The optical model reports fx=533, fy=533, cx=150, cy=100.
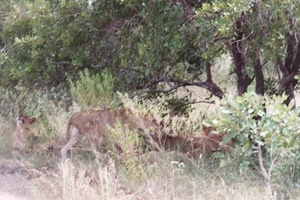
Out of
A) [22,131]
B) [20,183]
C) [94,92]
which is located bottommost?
[20,183]

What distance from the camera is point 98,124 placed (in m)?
8.59

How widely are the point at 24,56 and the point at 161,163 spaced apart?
3.17 meters

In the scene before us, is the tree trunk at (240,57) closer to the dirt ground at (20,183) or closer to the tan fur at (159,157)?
the tan fur at (159,157)

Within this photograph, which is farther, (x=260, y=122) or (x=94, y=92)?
(x=94, y=92)

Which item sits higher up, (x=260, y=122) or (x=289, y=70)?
(x=289, y=70)

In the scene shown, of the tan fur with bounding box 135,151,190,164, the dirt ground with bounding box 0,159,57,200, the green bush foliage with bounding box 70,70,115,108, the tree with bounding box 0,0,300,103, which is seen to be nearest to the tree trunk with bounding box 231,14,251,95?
the tree with bounding box 0,0,300,103

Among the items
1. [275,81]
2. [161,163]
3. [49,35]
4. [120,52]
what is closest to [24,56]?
[49,35]

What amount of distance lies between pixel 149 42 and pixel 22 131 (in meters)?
3.21

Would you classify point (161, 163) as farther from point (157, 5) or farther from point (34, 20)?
point (34, 20)

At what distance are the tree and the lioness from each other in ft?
2.14

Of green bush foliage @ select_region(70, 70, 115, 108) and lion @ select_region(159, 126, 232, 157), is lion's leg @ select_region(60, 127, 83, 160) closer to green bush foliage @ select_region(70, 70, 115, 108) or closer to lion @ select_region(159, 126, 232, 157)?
green bush foliage @ select_region(70, 70, 115, 108)

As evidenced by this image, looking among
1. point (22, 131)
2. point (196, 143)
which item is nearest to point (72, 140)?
point (22, 131)

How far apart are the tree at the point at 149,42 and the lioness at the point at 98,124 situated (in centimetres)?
65

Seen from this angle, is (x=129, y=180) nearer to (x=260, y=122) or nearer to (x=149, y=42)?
(x=260, y=122)
